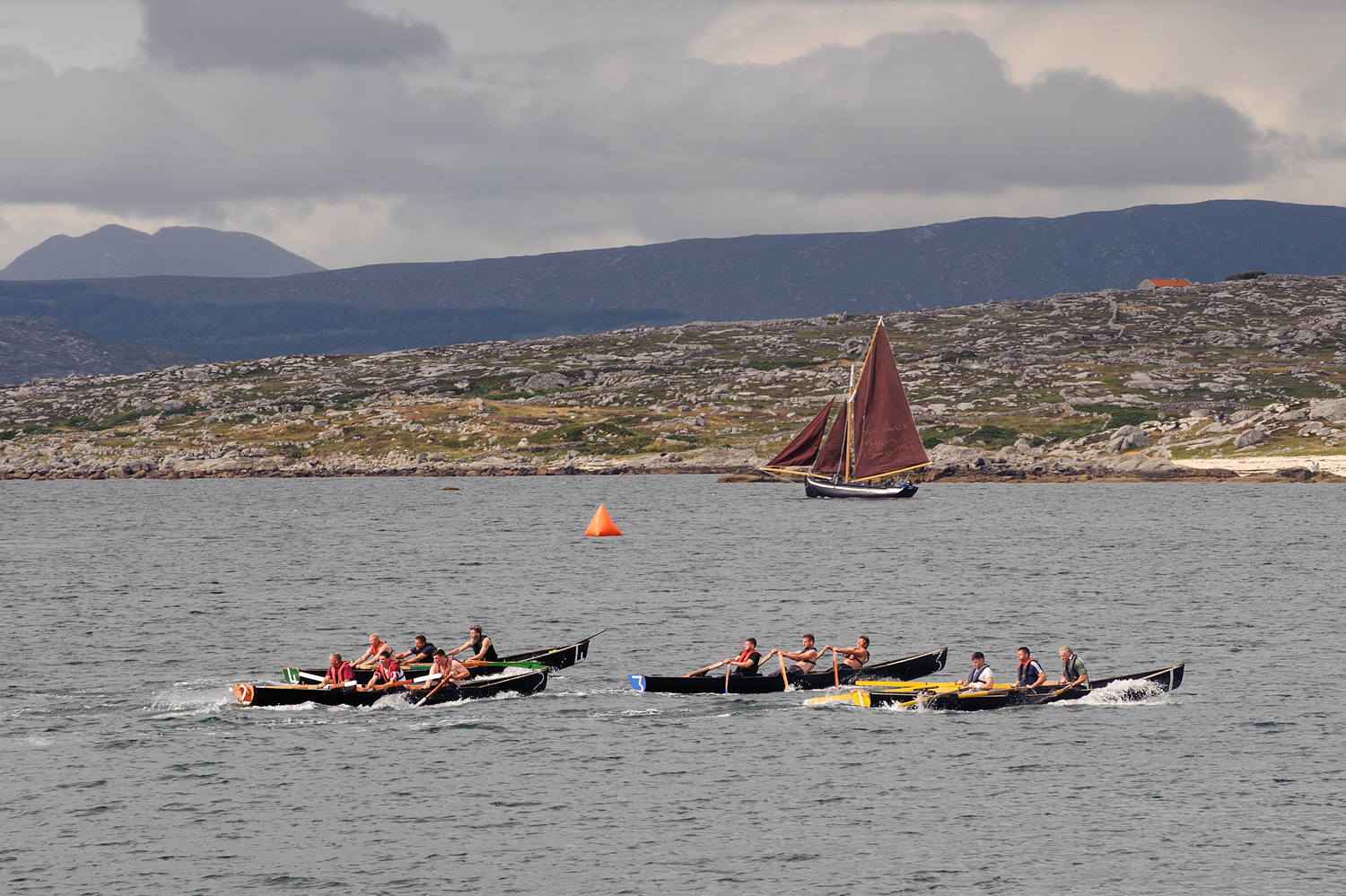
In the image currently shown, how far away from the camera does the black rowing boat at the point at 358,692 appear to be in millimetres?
49531

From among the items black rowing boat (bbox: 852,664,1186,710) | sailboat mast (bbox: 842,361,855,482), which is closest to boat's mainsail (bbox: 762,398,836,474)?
sailboat mast (bbox: 842,361,855,482)

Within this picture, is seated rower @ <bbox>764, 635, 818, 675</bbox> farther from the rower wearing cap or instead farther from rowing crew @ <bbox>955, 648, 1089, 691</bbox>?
the rower wearing cap

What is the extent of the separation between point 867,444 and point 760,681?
104 m

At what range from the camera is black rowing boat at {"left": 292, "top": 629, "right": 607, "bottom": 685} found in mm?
51344

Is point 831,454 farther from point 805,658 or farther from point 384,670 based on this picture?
point 384,670

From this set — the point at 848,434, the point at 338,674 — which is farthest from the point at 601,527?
the point at 338,674

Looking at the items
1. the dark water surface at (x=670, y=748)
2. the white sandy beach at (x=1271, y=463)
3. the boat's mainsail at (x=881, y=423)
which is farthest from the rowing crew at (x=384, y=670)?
the white sandy beach at (x=1271, y=463)

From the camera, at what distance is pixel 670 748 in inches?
1777

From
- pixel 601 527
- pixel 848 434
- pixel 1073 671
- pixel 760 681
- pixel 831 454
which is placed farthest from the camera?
pixel 831 454

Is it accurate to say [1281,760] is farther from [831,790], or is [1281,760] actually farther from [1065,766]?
[831,790]

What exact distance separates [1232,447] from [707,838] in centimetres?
17232

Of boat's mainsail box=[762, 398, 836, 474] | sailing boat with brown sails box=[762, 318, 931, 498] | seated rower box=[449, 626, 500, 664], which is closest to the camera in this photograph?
seated rower box=[449, 626, 500, 664]

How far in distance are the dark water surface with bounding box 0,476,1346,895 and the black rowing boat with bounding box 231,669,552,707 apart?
63 centimetres

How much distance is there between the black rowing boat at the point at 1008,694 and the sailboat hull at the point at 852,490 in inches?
4214
